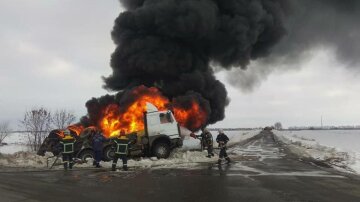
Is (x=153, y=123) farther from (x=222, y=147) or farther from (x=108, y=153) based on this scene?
(x=222, y=147)

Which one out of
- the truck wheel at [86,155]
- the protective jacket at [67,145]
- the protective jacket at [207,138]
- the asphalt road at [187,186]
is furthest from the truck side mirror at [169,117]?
the asphalt road at [187,186]

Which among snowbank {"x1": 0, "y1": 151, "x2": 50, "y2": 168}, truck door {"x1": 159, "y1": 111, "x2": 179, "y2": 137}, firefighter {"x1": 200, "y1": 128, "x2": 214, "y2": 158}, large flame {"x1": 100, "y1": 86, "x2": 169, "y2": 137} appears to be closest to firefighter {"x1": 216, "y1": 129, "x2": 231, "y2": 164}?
firefighter {"x1": 200, "y1": 128, "x2": 214, "y2": 158}

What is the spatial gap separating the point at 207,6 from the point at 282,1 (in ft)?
24.8

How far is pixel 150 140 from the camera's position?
19.6 metres

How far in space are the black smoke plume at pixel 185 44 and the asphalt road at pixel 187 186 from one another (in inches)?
535

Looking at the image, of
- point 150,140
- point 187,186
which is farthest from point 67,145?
point 187,186

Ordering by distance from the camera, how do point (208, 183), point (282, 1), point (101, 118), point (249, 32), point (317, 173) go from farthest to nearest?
point (282, 1)
point (249, 32)
point (101, 118)
point (317, 173)
point (208, 183)

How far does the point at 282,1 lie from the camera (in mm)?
32312

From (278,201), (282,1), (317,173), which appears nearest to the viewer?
(278,201)

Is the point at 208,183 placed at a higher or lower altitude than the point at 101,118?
lower

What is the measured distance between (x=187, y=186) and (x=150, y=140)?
8922mm

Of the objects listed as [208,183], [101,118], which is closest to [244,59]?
[101,118]

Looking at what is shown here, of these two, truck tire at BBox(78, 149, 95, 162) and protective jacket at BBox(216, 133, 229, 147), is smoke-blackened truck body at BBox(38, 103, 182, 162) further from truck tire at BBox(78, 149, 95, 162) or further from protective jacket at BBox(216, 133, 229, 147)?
protective jacket at BBox(216, 133, 229, 147)

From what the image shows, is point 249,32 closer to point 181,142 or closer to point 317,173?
point 181,142
